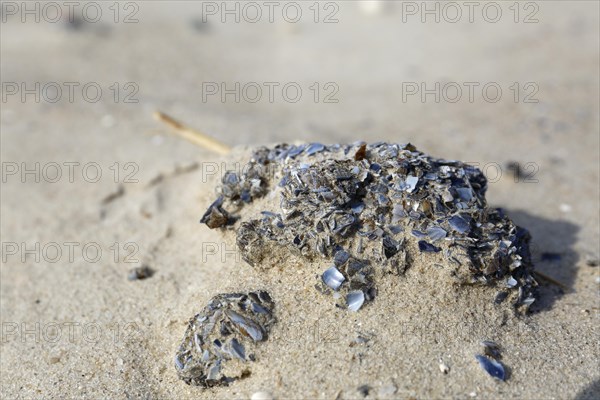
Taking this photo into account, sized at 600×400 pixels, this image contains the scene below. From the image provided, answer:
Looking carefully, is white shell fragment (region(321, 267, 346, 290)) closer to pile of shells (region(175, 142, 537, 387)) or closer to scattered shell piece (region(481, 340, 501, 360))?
pile of shells (region(175, 142, 537, 387))

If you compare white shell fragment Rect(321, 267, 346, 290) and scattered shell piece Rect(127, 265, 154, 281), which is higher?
white shell fragment Rect(321, 267, 346, 290)

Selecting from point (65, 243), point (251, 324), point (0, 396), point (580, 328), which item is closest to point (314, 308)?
point (251, 324)

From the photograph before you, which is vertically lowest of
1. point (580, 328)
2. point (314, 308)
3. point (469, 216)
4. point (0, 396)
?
point (0, 396)

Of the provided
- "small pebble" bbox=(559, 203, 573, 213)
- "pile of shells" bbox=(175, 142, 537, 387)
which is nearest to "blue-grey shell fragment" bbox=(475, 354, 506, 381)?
"pile of shells" bbox=(175, 142, 537, 387)

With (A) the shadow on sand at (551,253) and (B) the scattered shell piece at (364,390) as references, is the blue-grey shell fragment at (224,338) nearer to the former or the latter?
(B) the scattered shell piece at (364,390)

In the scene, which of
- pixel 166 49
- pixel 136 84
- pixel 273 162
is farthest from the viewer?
pixel 166 49

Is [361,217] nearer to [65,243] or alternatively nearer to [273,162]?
[273,162]

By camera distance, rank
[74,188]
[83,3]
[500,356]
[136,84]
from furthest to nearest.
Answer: [83,3]
[136,84]
[74,188]
[500,356]
